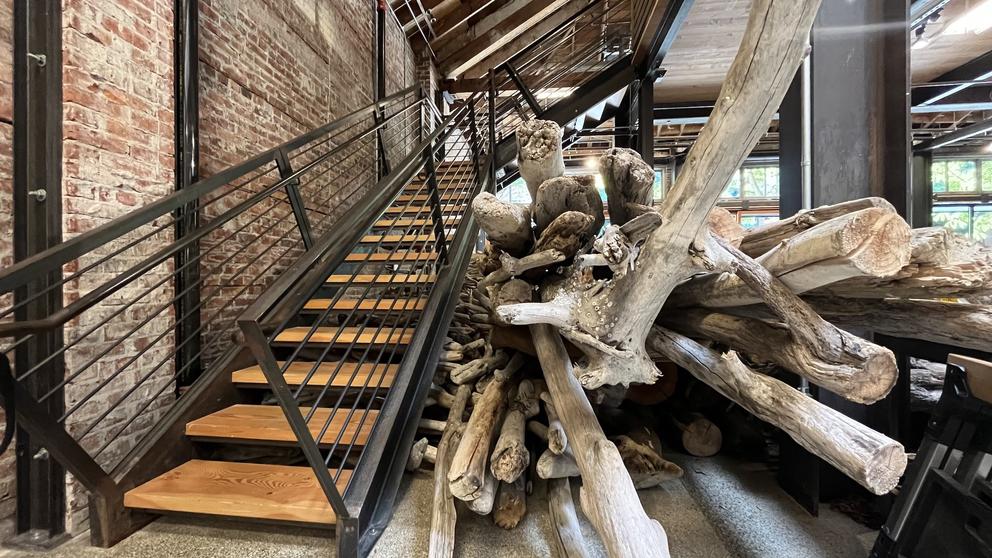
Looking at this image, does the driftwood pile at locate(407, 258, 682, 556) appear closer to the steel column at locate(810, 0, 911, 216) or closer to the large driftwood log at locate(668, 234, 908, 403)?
the large driftwood log at locate(668, 234, 908, 403)

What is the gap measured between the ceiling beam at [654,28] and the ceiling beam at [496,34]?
2.93m

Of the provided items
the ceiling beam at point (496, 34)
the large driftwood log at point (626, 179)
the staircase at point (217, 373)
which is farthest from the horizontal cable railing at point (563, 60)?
the large driftwood log at point (626, 179)

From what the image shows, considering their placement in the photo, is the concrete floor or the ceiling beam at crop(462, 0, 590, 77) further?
the ceiling beam at crop(462, 0, 590, 77)

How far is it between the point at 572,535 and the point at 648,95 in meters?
4.78

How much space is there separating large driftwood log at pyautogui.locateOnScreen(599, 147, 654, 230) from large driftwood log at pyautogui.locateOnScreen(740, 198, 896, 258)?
0.43 metres

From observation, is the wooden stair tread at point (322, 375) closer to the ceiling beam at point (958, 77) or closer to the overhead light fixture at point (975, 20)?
the overhead light fixture at point (975, 20)

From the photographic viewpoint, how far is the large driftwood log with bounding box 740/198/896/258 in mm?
1149

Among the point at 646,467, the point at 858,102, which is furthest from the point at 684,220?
the point at 858,102

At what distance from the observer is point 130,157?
1866 mm

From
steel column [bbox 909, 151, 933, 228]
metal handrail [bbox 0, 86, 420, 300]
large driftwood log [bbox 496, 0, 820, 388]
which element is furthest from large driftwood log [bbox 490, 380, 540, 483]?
steel column [bbox 909, 151, 933, 228]

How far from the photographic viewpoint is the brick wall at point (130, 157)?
5.26ft

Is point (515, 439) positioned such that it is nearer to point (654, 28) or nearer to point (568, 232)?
point (568, 232)

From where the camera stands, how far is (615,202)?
5.06 feet

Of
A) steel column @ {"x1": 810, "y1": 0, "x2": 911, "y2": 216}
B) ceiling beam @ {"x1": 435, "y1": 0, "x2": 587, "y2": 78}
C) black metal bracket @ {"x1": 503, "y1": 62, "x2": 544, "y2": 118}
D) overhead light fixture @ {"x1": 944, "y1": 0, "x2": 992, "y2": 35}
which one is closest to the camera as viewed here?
steel column @ {"x1": 810, "y1": 0, "x2": 911, "y2": 216}
